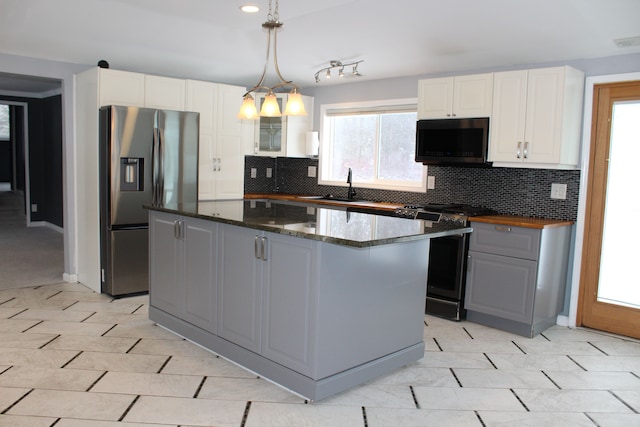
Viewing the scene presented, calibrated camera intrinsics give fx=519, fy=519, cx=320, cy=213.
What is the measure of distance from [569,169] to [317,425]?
3010 mm

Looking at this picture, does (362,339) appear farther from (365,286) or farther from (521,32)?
(521,32)

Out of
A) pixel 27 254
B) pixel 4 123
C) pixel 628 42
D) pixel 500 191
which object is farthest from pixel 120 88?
pixel 4 123

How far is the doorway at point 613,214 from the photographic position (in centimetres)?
405

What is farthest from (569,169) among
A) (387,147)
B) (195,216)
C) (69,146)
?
(69,146)

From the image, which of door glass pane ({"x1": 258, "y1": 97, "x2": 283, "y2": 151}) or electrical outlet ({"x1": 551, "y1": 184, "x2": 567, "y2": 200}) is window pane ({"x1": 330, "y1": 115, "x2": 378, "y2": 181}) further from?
electrical outlet ({"x1": 551, "y1": 184, "x2": 567, "y2": 200})

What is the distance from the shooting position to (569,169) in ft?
13.9

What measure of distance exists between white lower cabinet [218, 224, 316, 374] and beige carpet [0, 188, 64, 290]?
2857mm

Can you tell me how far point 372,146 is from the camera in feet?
19.2

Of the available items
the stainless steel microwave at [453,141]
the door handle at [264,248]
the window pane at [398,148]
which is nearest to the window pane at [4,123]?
the window pane at [398,148]

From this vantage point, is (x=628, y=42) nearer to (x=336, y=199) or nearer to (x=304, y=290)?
(x=304, y=290)

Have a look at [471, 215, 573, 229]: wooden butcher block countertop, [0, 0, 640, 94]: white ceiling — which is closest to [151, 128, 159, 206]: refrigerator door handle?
[0, 0, 640, 94]: white ceiling

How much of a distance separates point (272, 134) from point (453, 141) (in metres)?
2.34

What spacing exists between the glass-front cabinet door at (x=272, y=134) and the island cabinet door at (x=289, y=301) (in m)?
3.18

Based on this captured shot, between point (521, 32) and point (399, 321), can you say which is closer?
point (399, 321)
